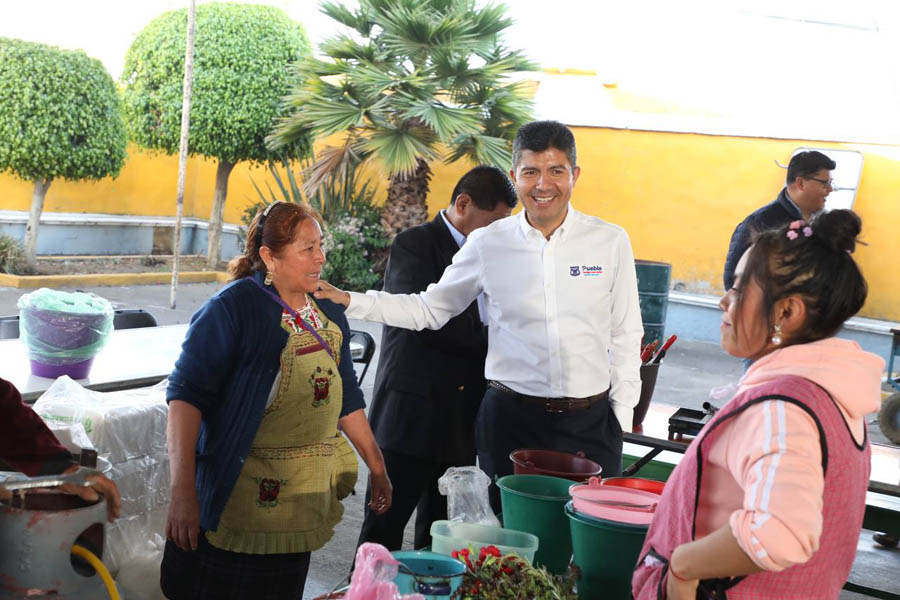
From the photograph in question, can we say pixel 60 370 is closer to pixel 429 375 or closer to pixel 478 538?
pixel 429 375

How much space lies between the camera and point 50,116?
11992mm

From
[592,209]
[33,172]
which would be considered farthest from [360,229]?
[33,172]

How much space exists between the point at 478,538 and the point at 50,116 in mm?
11718

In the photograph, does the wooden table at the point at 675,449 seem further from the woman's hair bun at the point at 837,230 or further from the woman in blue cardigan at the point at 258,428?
the woman's hair bun at the point at 837,230

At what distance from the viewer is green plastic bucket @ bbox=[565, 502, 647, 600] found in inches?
72.4

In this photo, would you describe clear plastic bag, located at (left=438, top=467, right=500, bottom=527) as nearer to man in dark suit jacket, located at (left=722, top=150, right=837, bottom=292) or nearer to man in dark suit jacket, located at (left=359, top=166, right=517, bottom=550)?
man in dark suit jacket, located at (left=359, top=166, right=517, bottom=550)

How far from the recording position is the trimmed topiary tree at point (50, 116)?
11859mm

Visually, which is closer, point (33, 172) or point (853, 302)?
point (853, 302)

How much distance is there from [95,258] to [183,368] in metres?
→ 14.1

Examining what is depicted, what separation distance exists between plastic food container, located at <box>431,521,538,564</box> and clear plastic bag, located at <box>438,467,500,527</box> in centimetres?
14

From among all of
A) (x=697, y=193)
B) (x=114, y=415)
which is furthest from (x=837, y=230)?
(x=697, y=193)

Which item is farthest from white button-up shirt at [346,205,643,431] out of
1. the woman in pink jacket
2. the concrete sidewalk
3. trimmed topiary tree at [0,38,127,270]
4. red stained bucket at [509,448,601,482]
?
trimmed topiary tree at [0,38,127,270]

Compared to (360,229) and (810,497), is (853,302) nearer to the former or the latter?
(810,497)

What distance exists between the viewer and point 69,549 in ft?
5.12
